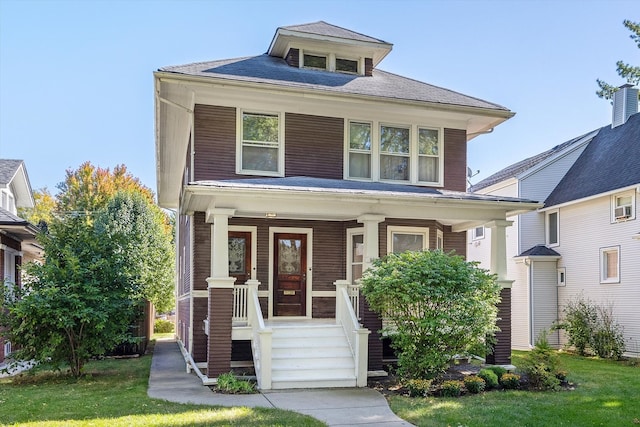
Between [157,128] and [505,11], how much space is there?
32.7 ft

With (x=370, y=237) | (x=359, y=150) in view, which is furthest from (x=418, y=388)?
(x=359, y=150)

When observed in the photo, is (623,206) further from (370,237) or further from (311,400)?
(311,400)

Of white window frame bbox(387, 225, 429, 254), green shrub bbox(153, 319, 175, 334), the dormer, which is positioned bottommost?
green shrub bbox(153, 319, 175, 334)

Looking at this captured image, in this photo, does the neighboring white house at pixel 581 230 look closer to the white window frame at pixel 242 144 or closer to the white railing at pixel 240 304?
the white window frame at pixel 242 144

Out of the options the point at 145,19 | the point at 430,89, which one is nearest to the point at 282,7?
the point at 145,19

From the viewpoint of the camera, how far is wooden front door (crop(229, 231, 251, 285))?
41.6ft

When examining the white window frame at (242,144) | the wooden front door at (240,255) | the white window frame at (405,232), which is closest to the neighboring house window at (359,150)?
the white window frame at (405,232)

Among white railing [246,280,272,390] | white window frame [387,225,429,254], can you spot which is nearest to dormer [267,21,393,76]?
white window frame [387,225,429,254]

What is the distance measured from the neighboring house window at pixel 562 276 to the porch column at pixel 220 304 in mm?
13511

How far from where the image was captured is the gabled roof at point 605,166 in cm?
1742

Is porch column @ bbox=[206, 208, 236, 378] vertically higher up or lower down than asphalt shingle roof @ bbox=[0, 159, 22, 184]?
lower down

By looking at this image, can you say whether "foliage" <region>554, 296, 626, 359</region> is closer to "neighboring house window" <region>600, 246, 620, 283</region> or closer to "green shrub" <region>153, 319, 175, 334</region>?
"neighboring house window" <region>600, 246, 620, 283</region>

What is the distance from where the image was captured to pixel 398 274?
388 inches

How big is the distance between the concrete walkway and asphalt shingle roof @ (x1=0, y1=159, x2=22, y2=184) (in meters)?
11.3
